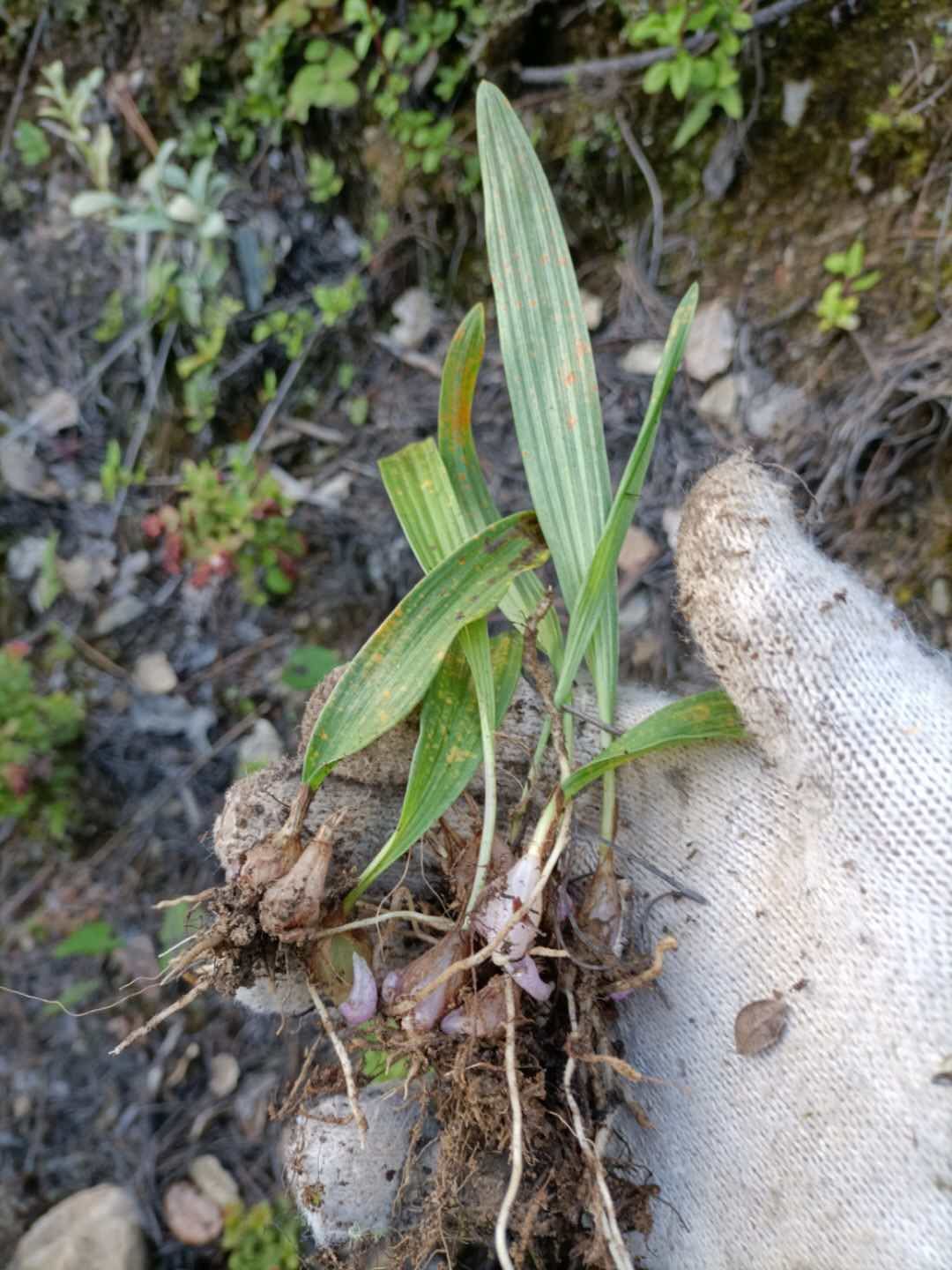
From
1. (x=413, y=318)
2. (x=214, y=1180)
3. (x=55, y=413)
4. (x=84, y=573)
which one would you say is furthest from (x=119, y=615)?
(x=214, y=1180)

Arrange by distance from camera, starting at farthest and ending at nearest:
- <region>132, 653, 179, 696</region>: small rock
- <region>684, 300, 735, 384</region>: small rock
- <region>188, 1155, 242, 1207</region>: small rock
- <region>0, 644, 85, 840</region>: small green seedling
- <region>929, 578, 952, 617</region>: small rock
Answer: <region>132, 653, 179, 696</region>: small rock, <region>0, 644, 85, 840</region>: small green seedling, <region>188, 1155, 242, 1207</region>: small rock, <region>684, 300, 735, 384</region>: small rock, <region>929, 578, 952, 617</region>: small rock

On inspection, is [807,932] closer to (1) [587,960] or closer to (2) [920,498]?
(1) [587,960]

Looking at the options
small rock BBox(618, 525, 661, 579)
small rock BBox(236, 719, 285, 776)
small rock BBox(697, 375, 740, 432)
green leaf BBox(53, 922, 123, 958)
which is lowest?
green leaf BBox(53, 922, 123, 958)

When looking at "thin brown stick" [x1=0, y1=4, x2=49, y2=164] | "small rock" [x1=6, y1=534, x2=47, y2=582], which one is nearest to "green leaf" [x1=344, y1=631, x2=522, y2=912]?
"small rock" [x1=6, y1=534, x2=47, y2=582]

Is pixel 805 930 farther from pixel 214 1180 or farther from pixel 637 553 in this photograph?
pixel 214 1180

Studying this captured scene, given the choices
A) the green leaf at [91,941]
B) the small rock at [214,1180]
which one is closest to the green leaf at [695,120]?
the green leaf at [91,941]

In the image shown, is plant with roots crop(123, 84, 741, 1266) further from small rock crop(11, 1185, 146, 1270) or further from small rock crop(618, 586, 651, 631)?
small rock crop(11, 1185, 146, 1270)
